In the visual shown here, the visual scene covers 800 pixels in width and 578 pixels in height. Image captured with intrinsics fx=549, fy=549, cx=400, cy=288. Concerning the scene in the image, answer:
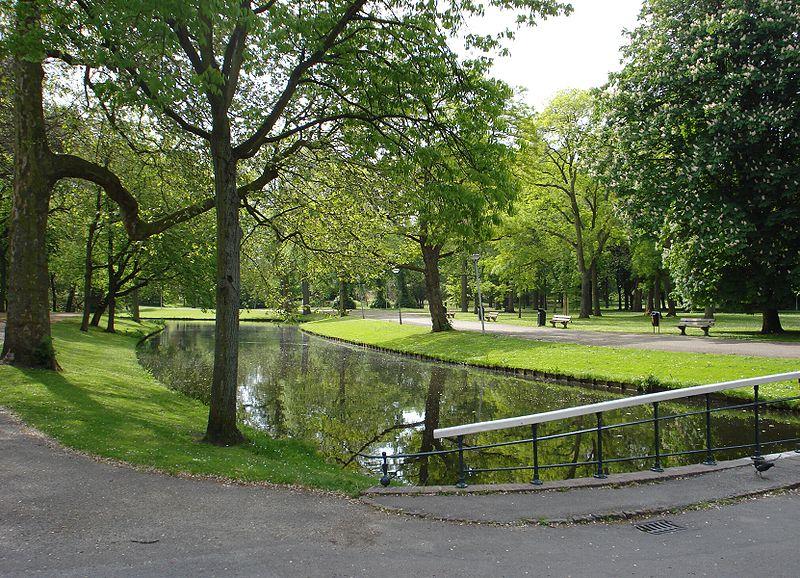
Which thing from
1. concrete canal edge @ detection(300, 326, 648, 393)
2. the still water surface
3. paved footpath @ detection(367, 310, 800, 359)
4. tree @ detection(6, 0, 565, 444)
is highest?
tree @ detection(6, 0, 565, 444)

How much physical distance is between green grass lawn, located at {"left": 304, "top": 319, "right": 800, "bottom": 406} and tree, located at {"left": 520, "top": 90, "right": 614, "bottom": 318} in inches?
561

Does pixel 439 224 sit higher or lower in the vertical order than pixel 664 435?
higher

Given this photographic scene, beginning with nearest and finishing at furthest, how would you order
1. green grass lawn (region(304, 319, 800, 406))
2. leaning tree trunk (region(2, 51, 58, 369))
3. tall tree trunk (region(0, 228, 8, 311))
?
leaning tree trunk (region(2, 51, 58, 369)), green grass lawn (region(304, 319, 800, 406)), tall tree trunk (region(0, 228, 8, 311))

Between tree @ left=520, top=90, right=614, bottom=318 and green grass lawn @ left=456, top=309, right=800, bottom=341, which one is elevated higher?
tree @ left=520, top=90, right=614, bottom=318

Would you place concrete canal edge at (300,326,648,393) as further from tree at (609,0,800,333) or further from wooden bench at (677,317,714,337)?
wooden bench at (677,317,714,337)

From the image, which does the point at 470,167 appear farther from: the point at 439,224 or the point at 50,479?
the point at 50,479

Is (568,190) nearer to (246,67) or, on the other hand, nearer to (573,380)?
(573,380)

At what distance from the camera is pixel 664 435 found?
471 inches

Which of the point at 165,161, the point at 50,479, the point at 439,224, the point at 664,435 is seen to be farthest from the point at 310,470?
the point at 165,161

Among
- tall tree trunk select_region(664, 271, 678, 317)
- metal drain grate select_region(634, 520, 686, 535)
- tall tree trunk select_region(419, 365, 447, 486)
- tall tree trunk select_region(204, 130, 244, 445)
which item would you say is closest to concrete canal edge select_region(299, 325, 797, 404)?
tall tree trunk select_region(419, 365, 447, 486)

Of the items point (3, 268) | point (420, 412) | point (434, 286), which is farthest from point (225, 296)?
point (3, 268)

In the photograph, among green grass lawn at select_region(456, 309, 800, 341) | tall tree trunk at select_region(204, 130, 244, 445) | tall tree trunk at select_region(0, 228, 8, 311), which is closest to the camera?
tall tree trunk at select_region(204, 130, 244, 445)

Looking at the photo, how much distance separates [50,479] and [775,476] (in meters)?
9.23

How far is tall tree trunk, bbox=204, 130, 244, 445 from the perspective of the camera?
32.9 feet
